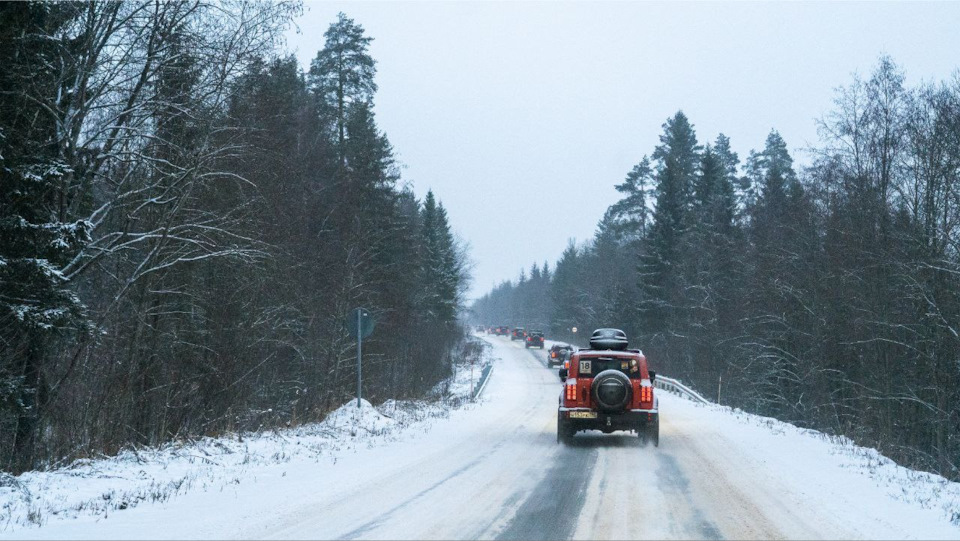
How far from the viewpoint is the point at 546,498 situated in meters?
9.43

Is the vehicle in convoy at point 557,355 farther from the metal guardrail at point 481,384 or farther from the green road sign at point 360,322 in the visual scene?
the green road sign at point 360,322

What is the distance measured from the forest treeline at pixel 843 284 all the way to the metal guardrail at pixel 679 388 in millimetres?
1257

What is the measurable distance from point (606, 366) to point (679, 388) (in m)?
18.5

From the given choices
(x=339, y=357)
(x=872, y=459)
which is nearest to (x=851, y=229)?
(x=872, y=459)

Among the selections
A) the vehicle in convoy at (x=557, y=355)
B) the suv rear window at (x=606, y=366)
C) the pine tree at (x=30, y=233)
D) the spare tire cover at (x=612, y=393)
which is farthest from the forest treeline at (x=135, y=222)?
the vehicle in convoy at (x=557, y=355)

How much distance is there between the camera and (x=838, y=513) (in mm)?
8516

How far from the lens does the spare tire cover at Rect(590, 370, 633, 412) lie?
15.6 metres

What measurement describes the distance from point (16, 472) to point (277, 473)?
3.51 meters

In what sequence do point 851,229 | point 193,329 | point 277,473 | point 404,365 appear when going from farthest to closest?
point 404,365
point 851,229
point 193,329
point 277,473

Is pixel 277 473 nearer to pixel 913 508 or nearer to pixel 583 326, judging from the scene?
pixel 913 508

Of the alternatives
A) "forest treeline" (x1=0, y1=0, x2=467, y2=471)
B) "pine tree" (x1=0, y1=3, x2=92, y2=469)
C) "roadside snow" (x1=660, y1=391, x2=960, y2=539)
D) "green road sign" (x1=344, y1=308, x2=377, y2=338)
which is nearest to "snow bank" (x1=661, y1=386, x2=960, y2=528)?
"roadside snow" (x1=660, y1=391, x2=960, y2=539)

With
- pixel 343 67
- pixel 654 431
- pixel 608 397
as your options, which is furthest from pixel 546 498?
pixel 343 67

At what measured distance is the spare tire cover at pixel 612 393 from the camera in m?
15.6

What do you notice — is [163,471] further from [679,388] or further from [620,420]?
[679,388]
